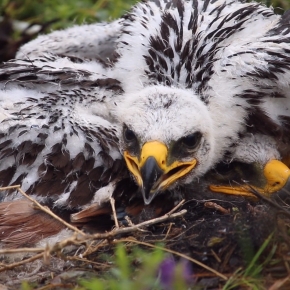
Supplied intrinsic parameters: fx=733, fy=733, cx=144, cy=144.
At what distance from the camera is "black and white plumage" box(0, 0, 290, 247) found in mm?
4344

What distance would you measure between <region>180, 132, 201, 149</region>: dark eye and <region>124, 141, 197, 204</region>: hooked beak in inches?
5.0

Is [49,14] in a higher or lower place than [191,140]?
lower

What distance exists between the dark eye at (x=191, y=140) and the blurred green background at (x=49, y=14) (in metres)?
2.73

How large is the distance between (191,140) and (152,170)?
1.28ft

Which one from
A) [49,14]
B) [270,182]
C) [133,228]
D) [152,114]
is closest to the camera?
[133,228]

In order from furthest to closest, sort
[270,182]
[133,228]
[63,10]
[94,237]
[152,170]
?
[63,10]
[270,182]
[152,170]
[133,228]
[94,237]

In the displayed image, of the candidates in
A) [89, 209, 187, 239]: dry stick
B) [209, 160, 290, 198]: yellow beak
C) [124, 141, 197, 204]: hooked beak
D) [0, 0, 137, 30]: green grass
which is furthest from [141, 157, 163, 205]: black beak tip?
[0, 0, 137, 30]: green grass

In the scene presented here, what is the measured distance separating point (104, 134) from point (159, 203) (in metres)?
0.55

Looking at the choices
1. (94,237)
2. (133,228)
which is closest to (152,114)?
(133,228)

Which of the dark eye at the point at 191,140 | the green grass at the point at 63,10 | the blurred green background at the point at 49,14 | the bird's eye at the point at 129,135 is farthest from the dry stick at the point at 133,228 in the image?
the green grass at the point at 63,10

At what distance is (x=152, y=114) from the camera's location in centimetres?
431

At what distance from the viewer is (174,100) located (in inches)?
172

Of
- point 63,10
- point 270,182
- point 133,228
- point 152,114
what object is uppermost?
point 152,114

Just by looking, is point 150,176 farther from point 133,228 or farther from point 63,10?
point 63,10
